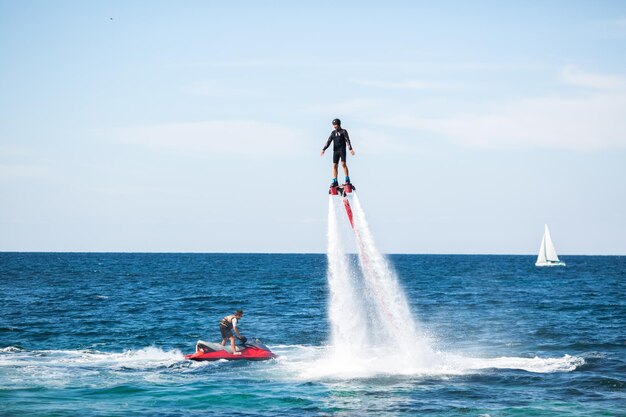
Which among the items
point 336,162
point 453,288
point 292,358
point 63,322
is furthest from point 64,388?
point 453,288

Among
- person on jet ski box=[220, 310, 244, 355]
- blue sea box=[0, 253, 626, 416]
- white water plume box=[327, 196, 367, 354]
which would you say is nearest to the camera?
blue sea box=[0, 253, 626, 416]

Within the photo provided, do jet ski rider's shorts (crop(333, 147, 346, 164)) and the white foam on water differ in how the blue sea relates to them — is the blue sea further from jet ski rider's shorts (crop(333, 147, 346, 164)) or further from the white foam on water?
jet ski rider's shorts (crop(333, 147, 346, 164))

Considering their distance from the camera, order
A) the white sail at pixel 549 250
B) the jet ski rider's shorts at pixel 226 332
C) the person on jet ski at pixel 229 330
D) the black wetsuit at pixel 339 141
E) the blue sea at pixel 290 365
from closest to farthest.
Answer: the black wetsuit at pixel 339 141 < the blue sea at pixel 290 365 < the person on jet ski at pixel 229 330 < the jet ski rider's shorts at pixel 226 332 < the white sail at pixel 549 250

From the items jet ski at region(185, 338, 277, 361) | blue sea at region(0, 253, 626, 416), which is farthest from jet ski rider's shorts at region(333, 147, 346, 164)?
jet ski at region(185, 338, 277, 361)

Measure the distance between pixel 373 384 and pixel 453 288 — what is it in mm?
72266

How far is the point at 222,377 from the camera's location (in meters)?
32.9

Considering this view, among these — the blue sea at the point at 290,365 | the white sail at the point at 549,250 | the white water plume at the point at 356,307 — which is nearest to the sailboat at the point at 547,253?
the white sail at the point at 549,250

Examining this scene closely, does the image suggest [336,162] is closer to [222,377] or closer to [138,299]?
[222,377]

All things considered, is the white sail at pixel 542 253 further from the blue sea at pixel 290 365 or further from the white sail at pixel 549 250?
the blue sea at pixel 290 365

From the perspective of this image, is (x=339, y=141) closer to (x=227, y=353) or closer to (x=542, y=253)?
(x=227, y=353)

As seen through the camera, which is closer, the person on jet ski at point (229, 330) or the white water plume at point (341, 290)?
the white water plume at point (341, 290)

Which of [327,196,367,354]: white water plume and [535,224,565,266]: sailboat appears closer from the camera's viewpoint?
[327,196,367,354]: white water plume

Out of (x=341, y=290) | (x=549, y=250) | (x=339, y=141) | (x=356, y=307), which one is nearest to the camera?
(x=339, y=141)

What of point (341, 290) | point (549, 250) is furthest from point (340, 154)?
point (549, 250)
